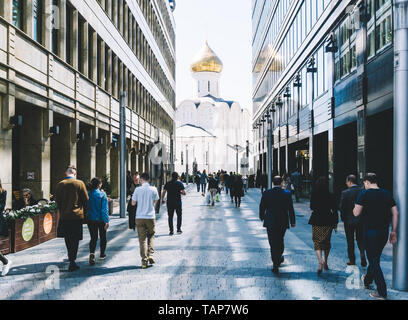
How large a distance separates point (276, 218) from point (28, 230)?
5.85m

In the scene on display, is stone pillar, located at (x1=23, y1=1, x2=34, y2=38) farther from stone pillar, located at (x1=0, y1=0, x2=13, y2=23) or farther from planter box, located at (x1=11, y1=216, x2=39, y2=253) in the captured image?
planter box, located at (x1=11, y1=216, x2=39, y2=253)

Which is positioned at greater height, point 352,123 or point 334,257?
point 352,123

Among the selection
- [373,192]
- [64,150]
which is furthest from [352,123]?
[373,192]

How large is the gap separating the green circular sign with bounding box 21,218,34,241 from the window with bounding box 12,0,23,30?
6174 millimetres

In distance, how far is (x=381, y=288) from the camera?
6684 mm

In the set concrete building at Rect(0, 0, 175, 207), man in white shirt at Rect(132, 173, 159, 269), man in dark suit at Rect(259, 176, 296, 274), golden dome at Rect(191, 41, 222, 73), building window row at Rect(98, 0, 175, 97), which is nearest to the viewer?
man in dark suit at Rect(259, 176, 296, 274)

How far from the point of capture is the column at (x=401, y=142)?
7109 millimetres

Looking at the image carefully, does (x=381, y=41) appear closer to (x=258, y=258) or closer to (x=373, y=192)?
(x=258, y=258)

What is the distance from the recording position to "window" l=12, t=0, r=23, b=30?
14295 mm

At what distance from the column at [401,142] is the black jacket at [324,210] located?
1.49m

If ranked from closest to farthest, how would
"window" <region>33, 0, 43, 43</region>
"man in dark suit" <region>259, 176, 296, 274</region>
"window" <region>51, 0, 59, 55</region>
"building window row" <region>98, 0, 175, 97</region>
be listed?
"man in dark suit" <region>259, 176, 296, 274</region> < "window" <region>33, 0, 43, 43</region> < "window" <region>51, 0, 59, 55</region> < "building window row" <region>98, 0, 175, 97</region>

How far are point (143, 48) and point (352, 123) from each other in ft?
69.2

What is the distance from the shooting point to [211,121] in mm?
114250

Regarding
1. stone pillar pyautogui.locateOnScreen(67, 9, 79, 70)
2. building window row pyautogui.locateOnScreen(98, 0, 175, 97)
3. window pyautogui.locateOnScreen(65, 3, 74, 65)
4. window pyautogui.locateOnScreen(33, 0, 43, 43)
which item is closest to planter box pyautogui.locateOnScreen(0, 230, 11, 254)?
window pyautogui.locateOnScreen(33, 0, 43, 43)
